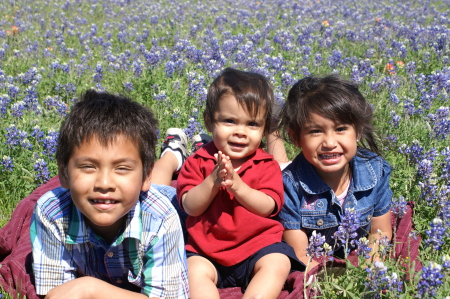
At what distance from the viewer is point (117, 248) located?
2787 millimetres

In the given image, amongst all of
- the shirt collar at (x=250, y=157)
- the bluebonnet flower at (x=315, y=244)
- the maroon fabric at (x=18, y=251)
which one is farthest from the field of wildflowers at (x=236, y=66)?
the shirt collar at (x=250, y=157)

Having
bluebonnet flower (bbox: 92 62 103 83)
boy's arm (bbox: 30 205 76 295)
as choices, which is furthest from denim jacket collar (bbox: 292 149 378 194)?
bluebonnet flower (bbox: 92 62 103 83)

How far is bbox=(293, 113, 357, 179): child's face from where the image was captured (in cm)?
325

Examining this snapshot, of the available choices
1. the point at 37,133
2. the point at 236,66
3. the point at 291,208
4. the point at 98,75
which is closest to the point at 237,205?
the point at 291,208

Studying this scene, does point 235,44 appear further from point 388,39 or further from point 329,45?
point 388,39

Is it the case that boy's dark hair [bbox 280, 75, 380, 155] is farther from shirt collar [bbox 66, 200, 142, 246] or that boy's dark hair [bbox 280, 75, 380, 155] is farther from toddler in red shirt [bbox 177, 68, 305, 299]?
shirt collar [bbox 66, 200, 142, 246]

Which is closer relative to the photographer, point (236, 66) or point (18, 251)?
point (18, 251)

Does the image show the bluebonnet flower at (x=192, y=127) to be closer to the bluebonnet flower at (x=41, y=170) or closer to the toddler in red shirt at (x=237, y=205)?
the bluebonnet flower at (x=41, y=170)

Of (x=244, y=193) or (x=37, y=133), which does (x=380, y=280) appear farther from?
(x=37, y=133)

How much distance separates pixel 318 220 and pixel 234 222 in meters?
0.55

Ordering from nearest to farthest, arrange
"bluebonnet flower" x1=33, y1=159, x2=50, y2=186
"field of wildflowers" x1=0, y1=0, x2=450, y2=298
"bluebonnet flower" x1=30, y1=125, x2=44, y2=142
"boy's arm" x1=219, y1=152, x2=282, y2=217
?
"boy's arm" x1=219, y1=152, x2=282, y2=217 → "field of wildflowers" x1=0, y1=0, x2=450, y2=298 → "bluebonnet flower" x1=33, y1=159, x2=50, y2=186 → "bluebonnet flower" x1=30, y1=125, x2=44, y2=142

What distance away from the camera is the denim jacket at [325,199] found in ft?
11.2

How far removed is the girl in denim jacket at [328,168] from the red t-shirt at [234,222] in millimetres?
175

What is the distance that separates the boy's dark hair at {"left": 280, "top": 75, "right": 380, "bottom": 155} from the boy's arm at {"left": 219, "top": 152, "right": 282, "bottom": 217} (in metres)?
0.50
